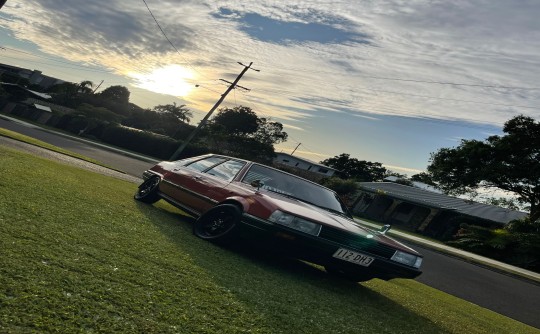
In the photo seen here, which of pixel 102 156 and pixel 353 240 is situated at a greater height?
pixel 353 240

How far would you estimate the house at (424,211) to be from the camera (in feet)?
104

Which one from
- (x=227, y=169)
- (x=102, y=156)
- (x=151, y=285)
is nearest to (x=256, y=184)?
(x=227, y=169)

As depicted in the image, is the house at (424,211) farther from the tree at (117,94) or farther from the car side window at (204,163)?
the tree at (117,94)

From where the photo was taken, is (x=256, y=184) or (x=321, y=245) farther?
(x=256, y=184)

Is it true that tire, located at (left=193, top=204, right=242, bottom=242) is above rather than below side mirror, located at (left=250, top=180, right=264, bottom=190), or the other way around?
below

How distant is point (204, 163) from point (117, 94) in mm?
81392

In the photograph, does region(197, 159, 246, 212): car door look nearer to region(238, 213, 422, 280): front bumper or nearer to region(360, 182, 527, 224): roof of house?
region(238, 213, 422, 280): front bumper

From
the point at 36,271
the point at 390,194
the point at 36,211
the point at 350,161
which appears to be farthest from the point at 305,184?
the point at 350,161

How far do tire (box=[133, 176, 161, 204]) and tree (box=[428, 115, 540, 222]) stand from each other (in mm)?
26914

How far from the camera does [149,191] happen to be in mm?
6543

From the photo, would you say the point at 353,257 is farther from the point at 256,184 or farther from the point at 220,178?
the point at 220,178

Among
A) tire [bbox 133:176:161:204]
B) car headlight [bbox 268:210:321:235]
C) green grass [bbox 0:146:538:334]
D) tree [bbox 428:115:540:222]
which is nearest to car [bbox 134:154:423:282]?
car headlight [bbox 268:210:321:235]

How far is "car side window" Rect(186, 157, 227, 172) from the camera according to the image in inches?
232

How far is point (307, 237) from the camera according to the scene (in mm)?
3957
